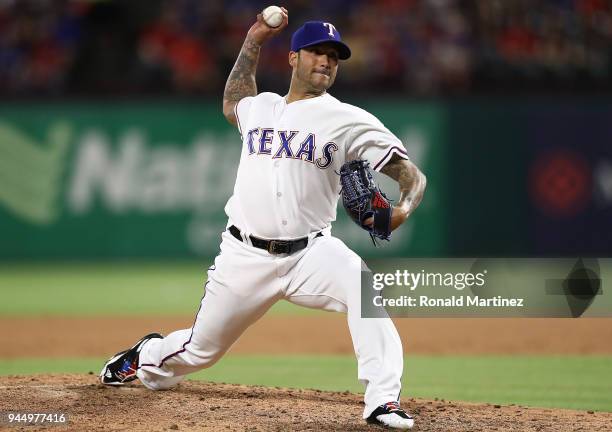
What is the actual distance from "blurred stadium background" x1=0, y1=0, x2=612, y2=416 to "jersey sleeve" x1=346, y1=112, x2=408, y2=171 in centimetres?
748

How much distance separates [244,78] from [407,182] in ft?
4.48

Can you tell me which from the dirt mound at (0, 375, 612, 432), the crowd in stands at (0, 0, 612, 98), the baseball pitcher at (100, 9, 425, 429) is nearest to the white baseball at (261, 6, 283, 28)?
the baseball pitcher at (100, 9, 425, 429)

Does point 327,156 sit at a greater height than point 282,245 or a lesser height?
greater

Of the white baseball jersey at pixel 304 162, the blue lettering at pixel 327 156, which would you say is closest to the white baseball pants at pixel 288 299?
the white baseball jersey at pixel 304 162

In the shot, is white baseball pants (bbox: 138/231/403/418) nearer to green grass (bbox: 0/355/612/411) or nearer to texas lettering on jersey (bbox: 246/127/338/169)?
texas lettering on jersey (bbox: 246/127/338/169)

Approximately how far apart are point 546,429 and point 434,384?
191 centimetres

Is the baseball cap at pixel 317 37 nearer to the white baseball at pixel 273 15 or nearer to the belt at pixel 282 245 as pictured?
the white baseball at pixel 273 15

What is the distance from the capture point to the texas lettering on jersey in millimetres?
5012

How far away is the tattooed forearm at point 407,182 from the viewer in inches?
187

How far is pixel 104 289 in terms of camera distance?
1236cm

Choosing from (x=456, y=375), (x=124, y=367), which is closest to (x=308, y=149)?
(x=124, y=367)

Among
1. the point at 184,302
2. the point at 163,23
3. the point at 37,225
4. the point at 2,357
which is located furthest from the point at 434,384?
the point at 163,23

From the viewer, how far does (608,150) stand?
13008mm

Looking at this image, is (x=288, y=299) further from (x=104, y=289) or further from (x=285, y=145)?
(x=104, y=289)
